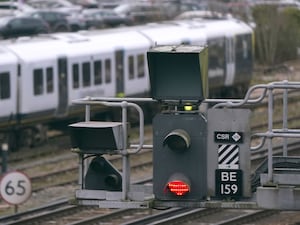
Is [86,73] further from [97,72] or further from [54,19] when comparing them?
[54,19]

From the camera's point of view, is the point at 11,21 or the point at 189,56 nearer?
the point at 189,56

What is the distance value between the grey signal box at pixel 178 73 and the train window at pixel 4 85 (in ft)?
47.1

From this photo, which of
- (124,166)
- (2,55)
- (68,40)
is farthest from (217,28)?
(124,166)

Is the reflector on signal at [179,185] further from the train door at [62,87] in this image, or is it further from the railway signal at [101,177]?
the train door at [62,87]

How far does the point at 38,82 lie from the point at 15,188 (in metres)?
8.04

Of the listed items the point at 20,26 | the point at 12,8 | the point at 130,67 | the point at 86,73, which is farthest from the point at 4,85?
the point at 12,8

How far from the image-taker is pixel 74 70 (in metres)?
26.6

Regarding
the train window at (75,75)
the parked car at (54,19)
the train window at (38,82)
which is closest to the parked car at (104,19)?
the parked car at (54,19)

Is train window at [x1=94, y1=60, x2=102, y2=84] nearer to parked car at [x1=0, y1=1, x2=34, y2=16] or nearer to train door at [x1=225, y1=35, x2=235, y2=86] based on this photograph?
train door at [x1=225, y1=35, x2=235, y2=86]

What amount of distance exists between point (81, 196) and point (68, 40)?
17614 mm

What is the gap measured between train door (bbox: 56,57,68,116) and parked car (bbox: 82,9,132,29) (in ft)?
72.9

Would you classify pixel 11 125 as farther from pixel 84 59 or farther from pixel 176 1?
pixel 176 1

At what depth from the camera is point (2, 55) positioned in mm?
24703

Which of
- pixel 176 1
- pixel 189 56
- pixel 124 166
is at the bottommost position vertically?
pixel 176 1
